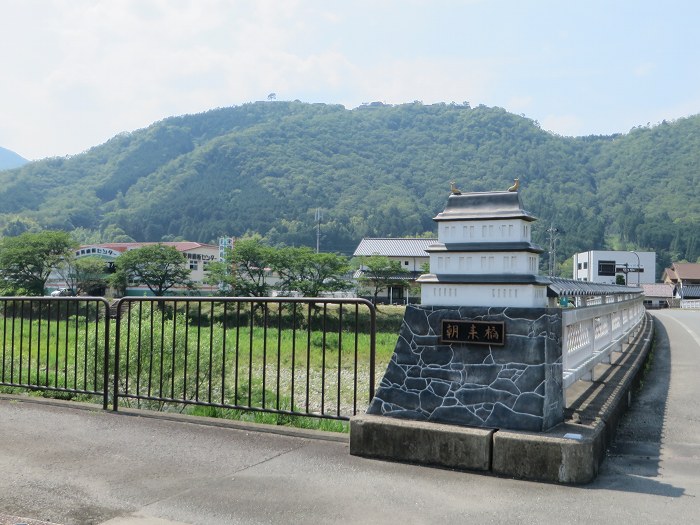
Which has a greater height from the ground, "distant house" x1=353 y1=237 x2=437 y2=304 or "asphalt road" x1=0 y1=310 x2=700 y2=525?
"distant house" x1=353 y1=237 x2=437 y2=304

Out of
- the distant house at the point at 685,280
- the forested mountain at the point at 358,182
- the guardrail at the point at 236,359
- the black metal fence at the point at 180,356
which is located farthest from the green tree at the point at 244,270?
the forested mountain at the point at 358,182

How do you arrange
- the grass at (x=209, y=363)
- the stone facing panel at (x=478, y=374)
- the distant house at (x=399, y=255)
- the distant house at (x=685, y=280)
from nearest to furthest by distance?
the stone facing panel at (x=478, y=374) → the grass at (x=209, y=363) → the distant house at (x=399, y=255) → the distant house at (x=685, y=280)

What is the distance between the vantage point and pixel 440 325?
4973mm

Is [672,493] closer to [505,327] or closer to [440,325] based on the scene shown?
[505,327]

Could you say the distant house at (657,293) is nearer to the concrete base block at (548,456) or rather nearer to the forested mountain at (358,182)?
the forested mountain at (358,182)

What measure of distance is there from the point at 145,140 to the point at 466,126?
96.6 metres

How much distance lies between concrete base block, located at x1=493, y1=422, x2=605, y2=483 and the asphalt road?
0.32 feet

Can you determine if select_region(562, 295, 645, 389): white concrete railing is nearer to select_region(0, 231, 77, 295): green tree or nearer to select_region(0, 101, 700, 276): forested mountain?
select_region(0, 231, 77, 295): green tree

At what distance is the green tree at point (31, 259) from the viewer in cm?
5334

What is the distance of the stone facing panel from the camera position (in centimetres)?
459

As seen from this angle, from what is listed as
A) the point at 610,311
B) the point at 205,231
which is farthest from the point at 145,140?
the point at 610,311

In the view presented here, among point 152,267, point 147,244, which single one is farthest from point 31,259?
point 147,244

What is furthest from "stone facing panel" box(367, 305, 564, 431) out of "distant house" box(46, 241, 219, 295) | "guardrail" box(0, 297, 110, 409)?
"distant house" box(46, 241, 219, 295)

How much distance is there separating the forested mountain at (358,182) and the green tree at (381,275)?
6187cm
